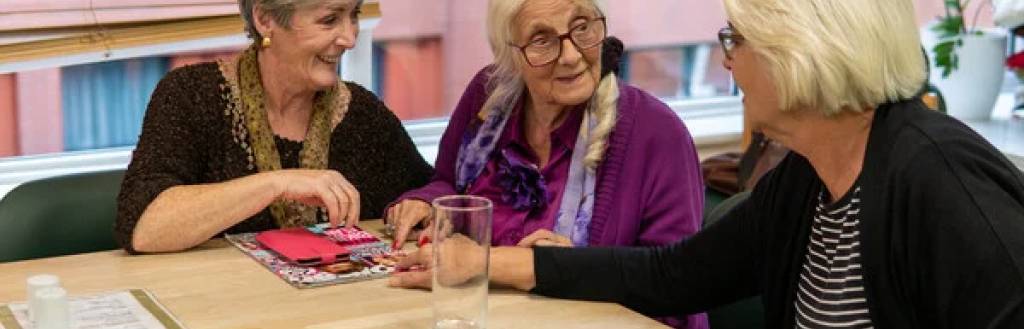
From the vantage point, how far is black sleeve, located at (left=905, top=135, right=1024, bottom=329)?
1.62 metres

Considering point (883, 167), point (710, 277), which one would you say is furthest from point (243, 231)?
point (883, 167)

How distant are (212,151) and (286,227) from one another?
0.20 metres

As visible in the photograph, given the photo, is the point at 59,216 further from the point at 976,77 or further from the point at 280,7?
the point at 976,77

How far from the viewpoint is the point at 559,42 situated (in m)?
2.45

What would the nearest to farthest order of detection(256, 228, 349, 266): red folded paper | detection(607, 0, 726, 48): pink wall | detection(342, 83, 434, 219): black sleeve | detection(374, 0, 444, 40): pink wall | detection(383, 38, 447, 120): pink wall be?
detection(256, 228, 349, 266): red folded paper, detection(342, 83, 434, 219): black sleeve, detection(374, 0, 444, 40): pink wall, detection(383, 38, 447, 120): pink wall, detection(607, 0, 726, 48): pink wall

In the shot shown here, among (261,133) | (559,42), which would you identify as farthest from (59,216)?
(559,42)

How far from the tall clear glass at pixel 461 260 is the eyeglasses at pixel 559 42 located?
684mm

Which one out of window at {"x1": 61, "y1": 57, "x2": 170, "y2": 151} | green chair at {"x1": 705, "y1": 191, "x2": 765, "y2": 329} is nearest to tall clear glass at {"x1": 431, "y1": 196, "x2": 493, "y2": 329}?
green chair at {"x1": 705, "y1": 191, "x2": 765, "y2": 329}

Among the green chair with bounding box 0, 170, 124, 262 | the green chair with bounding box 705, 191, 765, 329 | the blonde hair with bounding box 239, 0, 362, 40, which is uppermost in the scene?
the blonde hair with bounding box 239, 0, 362, 40

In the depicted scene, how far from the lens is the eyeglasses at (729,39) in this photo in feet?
5.97

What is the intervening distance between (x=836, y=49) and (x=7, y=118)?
7.27 feet

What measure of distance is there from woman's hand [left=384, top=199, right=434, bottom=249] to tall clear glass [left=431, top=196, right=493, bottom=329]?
521mm

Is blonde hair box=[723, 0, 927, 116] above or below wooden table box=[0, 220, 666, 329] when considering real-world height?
above

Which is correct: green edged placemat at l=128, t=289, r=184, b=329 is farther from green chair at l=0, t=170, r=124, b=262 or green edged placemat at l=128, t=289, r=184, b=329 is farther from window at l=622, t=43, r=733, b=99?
window at l=622, t=43, r=733, b=99
